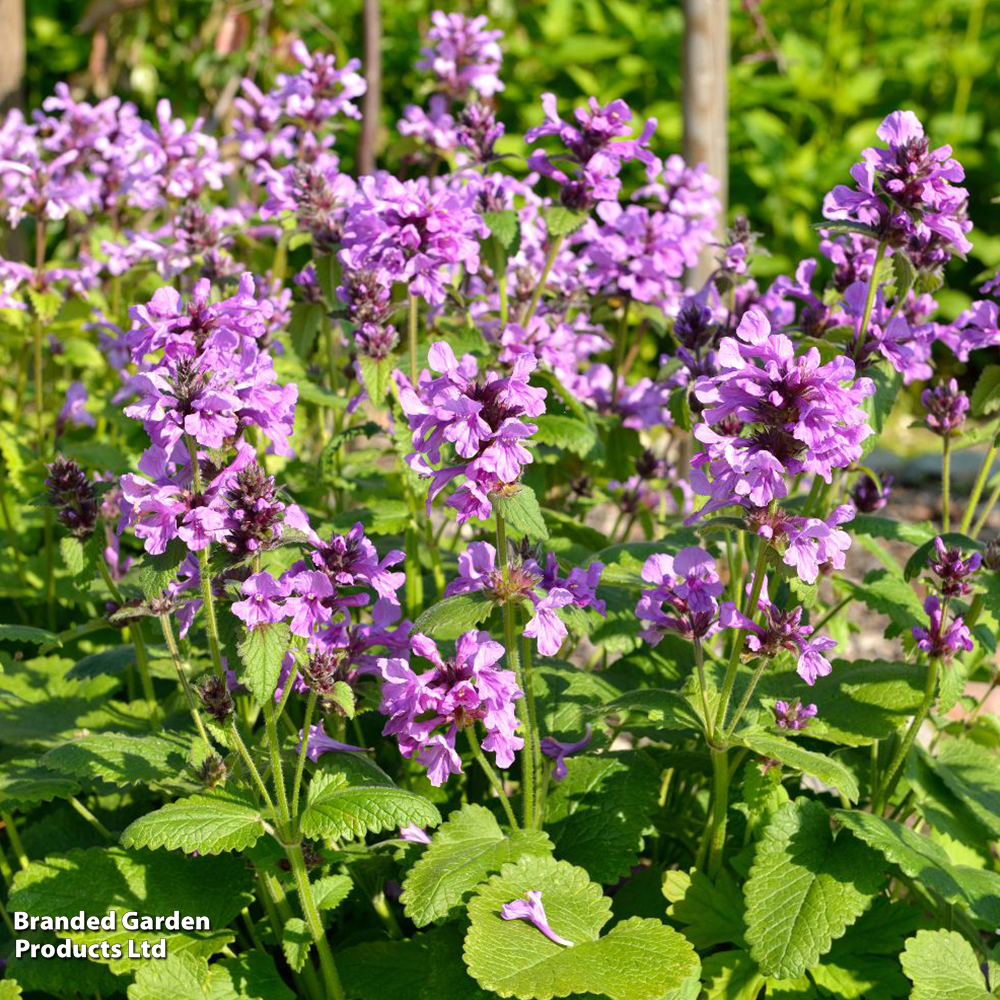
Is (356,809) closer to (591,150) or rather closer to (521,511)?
(521,511)

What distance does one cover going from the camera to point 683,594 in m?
2.26

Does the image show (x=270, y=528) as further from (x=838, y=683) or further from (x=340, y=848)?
(x=838, y=683)

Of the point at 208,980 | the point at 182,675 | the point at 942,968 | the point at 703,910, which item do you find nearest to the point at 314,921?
the point at 208,980

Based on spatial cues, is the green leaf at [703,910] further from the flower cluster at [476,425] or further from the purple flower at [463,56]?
the purple flower at [463,56]

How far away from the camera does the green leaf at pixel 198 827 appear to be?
6.38 ft

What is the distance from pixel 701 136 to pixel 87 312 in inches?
88.0

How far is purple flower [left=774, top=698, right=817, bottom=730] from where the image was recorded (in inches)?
89.8

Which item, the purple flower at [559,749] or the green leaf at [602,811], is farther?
the purple flower at [559,749]

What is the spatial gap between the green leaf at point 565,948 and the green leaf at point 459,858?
0.10ft

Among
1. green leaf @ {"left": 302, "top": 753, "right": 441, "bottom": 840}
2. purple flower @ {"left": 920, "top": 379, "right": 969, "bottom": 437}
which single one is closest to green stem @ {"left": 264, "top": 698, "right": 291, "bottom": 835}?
green leaf @ {"left": 302, "top": 753, "right": 441, "bottom": 840}

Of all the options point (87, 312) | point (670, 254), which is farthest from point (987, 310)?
point (87, 312)

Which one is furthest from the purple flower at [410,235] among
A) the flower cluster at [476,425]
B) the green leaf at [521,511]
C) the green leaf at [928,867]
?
the green leaf at [928,867]

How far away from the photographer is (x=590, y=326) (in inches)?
138

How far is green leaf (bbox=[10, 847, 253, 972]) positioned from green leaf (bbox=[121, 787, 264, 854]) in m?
0.29
